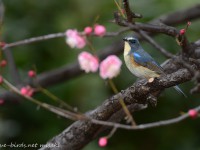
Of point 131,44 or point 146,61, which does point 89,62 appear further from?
point 131,44

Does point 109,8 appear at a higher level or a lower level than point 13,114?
higher

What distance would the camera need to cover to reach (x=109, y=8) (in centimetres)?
500

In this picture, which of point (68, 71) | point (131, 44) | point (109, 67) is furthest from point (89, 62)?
point (68, 71)

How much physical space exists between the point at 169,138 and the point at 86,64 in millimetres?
2634

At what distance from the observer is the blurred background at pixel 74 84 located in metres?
4.48

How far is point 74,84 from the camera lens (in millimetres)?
4859

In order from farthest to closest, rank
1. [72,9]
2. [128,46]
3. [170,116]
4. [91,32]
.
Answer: [72,9] < [170,116] < [128,46] < [91,32]

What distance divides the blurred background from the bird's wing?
720 mm

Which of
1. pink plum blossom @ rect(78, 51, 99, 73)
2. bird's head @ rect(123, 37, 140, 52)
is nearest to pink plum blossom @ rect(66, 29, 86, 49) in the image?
pink plum blossom @ rect(78, 51, 99, 73)

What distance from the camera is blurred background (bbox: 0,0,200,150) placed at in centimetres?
448

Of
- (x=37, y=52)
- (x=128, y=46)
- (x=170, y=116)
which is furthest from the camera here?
(x=37, y=52)

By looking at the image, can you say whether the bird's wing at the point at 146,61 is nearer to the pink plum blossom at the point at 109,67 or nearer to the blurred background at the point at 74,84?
the blurred background at the point at 74,84

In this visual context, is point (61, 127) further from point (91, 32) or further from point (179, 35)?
point (91, 32)

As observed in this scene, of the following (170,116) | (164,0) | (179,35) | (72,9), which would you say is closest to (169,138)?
(170,116)
